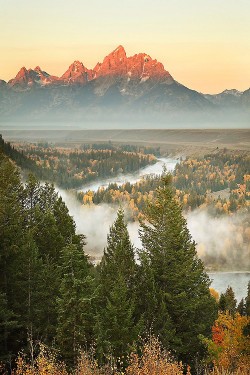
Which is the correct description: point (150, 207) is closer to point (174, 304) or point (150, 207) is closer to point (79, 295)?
point (174, 304)

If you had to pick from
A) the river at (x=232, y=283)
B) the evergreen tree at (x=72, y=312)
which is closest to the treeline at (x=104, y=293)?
the evergreen tree at (x=72, y=312)

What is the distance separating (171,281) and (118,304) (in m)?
6.19

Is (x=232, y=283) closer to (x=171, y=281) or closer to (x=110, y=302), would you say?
(x=171, y=281)

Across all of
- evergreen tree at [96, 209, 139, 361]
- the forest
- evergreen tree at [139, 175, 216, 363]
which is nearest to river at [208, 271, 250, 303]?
evergreen tree at [139, 175, 216, 363]

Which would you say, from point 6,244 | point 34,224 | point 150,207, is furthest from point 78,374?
point 34,224

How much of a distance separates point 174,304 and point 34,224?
15554 mm

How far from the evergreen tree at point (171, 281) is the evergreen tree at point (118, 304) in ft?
4.30

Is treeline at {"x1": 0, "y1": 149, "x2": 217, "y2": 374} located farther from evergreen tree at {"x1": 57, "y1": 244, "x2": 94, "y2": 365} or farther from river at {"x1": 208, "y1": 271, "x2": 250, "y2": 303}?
river at {"x1": 208, "y1": 271, "x2": 250, "y2": 303}

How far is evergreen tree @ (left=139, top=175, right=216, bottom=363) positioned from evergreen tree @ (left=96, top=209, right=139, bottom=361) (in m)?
1.31

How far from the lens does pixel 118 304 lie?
93.7 feet

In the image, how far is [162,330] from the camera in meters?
29.9

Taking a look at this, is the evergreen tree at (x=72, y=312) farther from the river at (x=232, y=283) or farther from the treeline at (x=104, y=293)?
the river at (x=232, y=283)

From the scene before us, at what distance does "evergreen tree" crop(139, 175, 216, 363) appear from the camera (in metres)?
31.2

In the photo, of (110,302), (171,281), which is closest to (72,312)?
(110,302)
